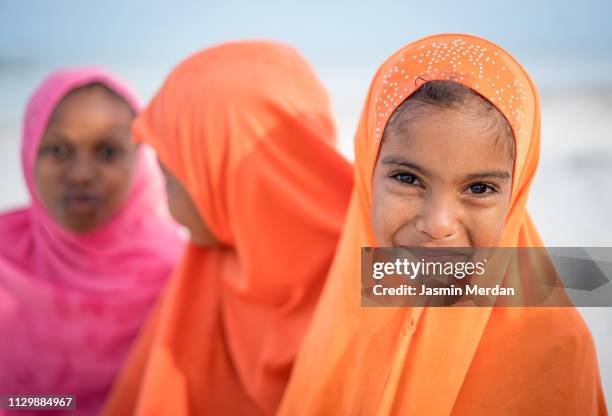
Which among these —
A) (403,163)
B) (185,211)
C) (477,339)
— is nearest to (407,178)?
(403,163)

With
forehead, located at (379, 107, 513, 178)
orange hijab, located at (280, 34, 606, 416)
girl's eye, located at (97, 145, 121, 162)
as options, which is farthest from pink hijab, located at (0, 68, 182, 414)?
forehead, located at (379, 107, 513, 178)

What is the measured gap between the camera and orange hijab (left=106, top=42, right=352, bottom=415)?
199 cm

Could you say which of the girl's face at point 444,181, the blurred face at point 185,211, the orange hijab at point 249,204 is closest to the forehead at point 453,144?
the girl's face at point 444,181

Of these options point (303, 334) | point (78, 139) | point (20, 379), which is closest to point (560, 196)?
point (303, 334)

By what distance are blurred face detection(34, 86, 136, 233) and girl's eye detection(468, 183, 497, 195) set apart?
147cm

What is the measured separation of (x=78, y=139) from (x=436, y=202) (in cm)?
148

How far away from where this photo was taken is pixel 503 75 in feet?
4.48

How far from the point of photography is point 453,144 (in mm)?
1306

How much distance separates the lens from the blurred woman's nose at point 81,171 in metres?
2.30

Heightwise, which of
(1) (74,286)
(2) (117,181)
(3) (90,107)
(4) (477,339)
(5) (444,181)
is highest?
(3) (90,107)

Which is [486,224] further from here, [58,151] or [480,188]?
[58,151]

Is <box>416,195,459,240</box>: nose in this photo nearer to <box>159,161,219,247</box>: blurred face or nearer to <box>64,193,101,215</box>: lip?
<box>159,161,219,247</box>: blurred face

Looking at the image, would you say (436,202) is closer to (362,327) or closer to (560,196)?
(362,327)

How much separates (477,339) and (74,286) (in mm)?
1660
